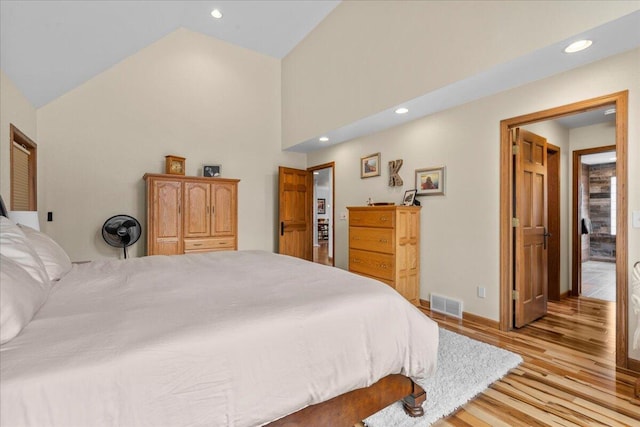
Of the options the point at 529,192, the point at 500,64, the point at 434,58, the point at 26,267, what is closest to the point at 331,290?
the point at 26,267

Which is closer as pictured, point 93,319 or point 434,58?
point 93,319

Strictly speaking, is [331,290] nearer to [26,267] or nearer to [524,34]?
[26,267]

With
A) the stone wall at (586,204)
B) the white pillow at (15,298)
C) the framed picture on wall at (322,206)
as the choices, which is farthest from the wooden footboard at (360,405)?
the framed picture on wall at (322,206)

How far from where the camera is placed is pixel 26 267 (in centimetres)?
125

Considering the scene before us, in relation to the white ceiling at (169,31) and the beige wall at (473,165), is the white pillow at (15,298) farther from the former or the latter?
the beige wall at (473,165)

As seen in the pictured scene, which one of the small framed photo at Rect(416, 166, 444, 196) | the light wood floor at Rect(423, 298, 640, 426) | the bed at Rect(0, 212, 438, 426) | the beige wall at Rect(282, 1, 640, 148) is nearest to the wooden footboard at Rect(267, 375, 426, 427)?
the bed at Rect(0, 212, 438, 426)

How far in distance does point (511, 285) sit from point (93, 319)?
10.7ft

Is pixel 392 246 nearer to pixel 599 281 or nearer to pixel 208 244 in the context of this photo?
pixel 208 244

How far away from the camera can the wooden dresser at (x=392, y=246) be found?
3387mm

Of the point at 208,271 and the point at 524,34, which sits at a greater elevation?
the point at 524,34

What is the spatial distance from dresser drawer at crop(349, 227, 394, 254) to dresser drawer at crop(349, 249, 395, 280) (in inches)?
2.6

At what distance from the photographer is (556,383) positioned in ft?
6.55

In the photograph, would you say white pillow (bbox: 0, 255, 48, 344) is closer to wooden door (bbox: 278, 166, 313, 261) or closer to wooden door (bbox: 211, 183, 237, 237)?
wooden door (bbox: 211, 183, 237, 237)

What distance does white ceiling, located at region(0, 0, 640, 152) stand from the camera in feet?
7.44
